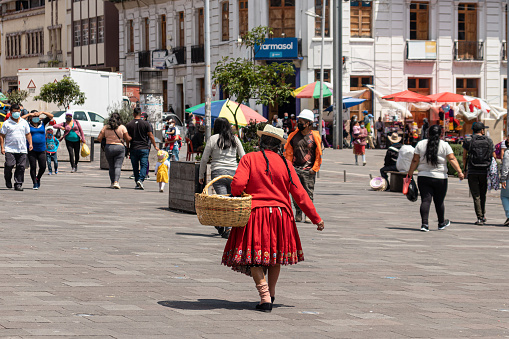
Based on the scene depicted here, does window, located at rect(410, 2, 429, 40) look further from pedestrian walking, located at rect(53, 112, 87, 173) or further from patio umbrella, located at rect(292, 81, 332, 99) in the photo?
pedestrian walking, located at rect(53, 112, 87, 173)

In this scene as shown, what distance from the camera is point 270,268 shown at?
810 cm

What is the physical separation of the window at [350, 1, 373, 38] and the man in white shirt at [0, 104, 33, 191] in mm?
28599

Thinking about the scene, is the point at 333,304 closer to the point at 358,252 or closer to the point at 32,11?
the point at 358,252

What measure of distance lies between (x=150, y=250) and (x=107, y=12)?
177 ft

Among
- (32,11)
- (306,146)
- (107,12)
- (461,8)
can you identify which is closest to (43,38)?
(32,11)

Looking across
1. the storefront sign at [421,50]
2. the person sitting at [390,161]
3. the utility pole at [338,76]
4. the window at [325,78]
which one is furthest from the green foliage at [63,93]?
the person sitting at [390,161]

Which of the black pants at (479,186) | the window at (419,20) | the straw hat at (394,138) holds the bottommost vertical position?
the black pants at (479,186)

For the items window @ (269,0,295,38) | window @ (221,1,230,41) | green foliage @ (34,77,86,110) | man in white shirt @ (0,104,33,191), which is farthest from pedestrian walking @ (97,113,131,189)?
window @ (221,1,230,41)

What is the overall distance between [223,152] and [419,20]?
3521cm

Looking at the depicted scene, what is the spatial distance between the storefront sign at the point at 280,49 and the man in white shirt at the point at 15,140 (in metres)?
26.8

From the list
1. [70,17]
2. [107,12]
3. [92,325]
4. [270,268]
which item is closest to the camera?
[92,325]

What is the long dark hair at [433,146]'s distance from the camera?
1470 cm

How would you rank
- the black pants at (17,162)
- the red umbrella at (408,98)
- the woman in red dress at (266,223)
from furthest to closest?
the red umbrella at (408,98) → the black pants at (17,162) → the woman in red dress at (266,223)

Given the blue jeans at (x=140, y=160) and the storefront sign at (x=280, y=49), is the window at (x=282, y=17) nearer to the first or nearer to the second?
the storefront sign at (x=280, y=49)
